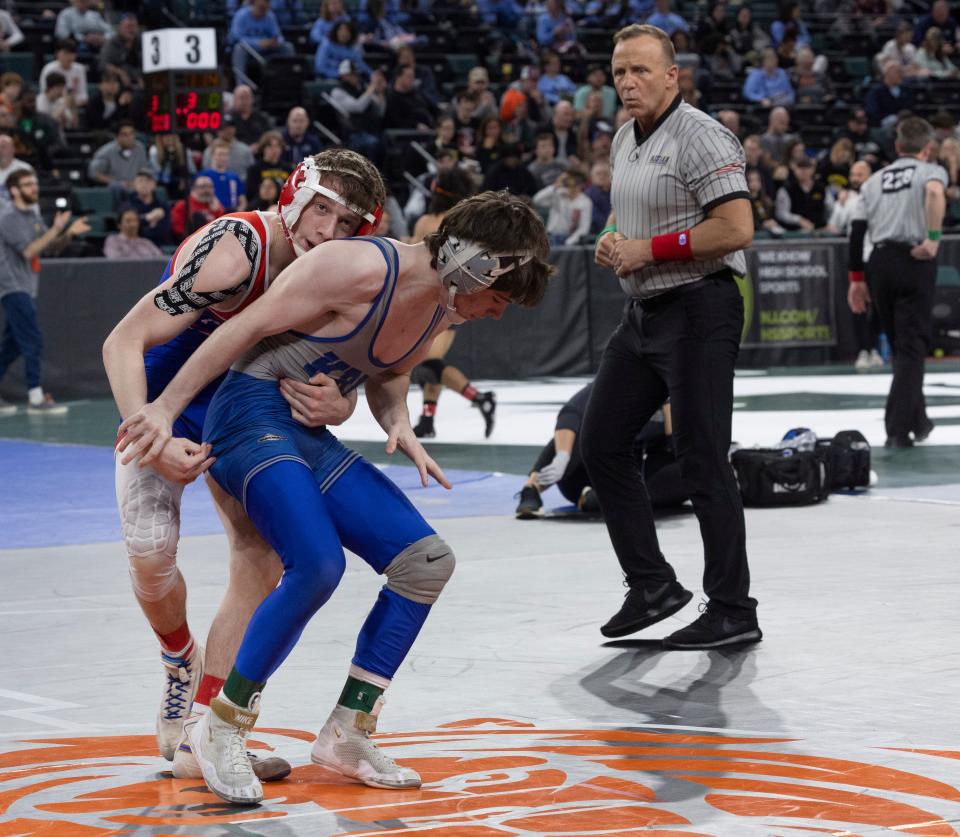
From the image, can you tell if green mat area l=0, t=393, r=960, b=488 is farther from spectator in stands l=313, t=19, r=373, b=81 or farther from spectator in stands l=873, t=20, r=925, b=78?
spectator in stands l=873, t=20, r=925, b=78

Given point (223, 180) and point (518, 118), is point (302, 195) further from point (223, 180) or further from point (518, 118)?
point (518, 118)

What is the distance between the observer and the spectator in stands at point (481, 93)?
21.5m

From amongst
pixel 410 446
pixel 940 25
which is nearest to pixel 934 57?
pixel 940 25

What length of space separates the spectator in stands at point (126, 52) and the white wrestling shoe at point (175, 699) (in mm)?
16257

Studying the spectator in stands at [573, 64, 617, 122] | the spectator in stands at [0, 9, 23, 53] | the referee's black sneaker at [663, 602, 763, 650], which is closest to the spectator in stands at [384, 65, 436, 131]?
the spectator in stands at [573, 64, 617, 122]

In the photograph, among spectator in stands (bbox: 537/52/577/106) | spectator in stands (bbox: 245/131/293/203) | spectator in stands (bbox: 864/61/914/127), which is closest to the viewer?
spectator in stands (bbox: 245/131/293/203)

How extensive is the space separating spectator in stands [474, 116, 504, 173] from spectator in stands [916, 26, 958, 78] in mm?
8931

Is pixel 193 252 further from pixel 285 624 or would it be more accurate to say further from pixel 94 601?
pixel 94 601

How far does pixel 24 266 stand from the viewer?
50.6 ft

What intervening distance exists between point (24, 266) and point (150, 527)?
38.2 ft

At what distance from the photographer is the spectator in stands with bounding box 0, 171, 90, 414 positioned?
15195 millimetres

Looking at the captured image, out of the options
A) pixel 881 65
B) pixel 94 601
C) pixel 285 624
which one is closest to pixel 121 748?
pixel 285 624

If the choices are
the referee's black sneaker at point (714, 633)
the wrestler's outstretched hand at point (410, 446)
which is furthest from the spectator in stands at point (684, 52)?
the wrestler's outstretched hand at point (410, 446)

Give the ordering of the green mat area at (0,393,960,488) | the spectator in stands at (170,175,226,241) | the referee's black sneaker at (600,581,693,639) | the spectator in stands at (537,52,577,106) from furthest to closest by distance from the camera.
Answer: the spectator in stands at (537,52,577,106)
the spectator in stands at (170,175,226,241)
the green mat area at (0,393,960,488)
the referee's black sneaker at (600,581,693,639)
